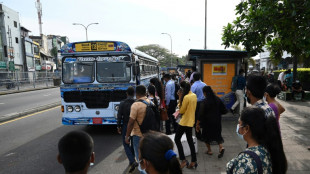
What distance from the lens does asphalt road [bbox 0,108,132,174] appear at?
4.53 metres

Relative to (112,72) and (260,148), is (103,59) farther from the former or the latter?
(260,148)

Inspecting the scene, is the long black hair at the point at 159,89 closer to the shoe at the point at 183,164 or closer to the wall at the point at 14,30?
the shoe at the point at 183,164

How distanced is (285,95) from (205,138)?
33.3 ft

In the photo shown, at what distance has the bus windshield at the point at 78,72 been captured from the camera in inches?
251

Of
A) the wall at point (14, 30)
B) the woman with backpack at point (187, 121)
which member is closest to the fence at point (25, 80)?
the wall at point (14, 30)

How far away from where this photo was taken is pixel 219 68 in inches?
329

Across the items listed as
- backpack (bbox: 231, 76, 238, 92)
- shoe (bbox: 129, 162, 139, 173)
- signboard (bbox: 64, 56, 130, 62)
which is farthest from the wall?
shoe (bbox: 129, 162, 139, 173)

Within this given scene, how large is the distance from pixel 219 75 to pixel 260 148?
6.94 metres

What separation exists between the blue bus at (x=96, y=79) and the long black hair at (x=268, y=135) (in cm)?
477

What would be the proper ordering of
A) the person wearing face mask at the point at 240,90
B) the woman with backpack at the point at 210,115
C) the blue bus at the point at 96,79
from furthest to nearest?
1. the person wearing face mask at the point at 240,90
2. the blue bus at the point at 96,79
3. the woman with backpack at the point at 210,115

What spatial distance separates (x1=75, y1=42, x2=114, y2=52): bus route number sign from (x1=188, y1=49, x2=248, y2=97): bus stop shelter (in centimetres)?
331

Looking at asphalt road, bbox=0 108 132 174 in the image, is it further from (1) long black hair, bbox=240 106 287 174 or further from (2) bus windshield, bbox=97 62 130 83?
(1) long black hair, bbox=240 106 287 174

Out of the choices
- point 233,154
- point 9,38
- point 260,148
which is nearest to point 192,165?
point 233,154

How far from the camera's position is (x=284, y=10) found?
20.6 ft
